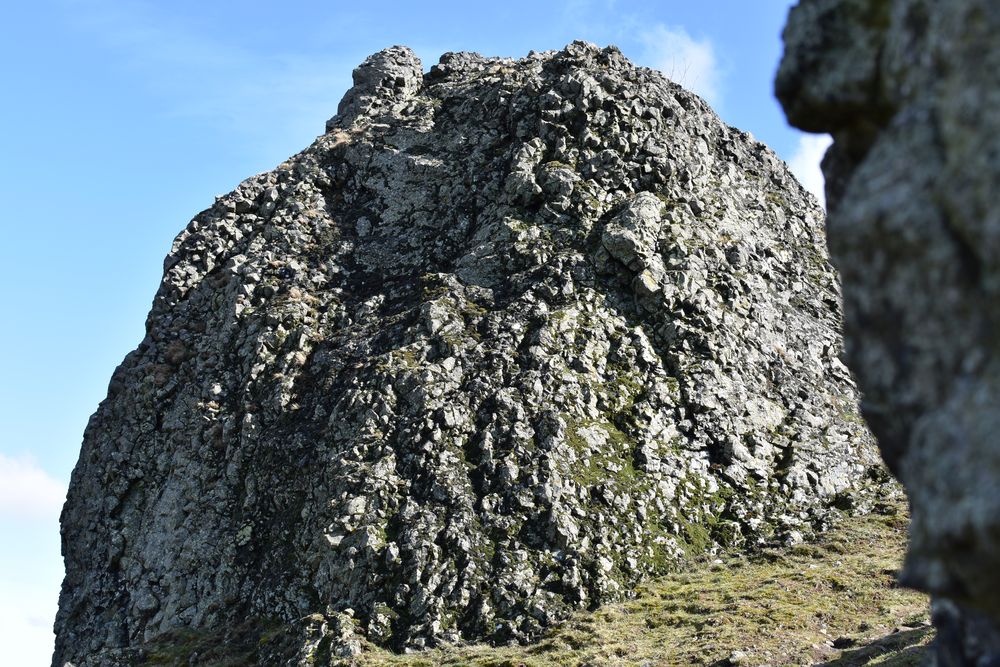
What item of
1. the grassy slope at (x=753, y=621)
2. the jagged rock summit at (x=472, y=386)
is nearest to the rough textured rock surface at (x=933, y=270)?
the grassy slope at (x=753, y=621)

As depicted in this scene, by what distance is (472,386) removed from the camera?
40719 mm

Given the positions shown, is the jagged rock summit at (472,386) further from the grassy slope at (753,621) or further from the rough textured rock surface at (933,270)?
the rough textured rock surface at (933,270)

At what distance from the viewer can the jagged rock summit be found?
35.7 m

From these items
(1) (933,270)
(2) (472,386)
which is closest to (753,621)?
(2) (472,386)

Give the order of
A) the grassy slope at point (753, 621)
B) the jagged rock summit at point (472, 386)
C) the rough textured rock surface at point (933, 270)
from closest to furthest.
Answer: the rough textured rock surface at point (933, 270) → the grassy slope at point (753, 621) → the jagged rock summit at point (472, 386)

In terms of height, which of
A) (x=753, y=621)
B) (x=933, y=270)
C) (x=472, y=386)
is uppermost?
(x=472, y=386)

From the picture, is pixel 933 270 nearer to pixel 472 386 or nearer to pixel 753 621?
pixel 753 621

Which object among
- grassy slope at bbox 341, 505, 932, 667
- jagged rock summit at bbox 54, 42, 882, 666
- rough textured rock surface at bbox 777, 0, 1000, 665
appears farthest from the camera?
jagged rock summit at bbox 54, 42, 882, 666

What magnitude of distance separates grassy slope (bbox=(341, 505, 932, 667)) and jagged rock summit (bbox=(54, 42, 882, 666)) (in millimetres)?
1326

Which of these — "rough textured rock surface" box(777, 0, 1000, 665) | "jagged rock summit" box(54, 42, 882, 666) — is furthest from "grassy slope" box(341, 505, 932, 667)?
"rough textured rock surface" box(777, 0, 1000, 665)

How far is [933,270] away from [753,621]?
87.3ft

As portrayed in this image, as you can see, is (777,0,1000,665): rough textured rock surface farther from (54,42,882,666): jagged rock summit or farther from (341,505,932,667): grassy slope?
(54,42,882,666): jagged rock summit

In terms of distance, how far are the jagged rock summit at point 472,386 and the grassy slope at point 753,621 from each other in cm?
133

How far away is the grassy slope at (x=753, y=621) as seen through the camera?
29.0 m
